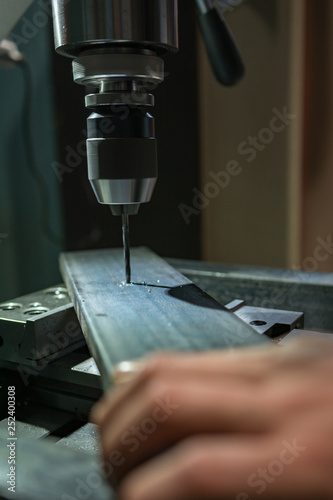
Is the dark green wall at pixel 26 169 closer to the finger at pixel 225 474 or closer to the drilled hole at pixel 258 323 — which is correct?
the drilled hole at pixel 258 323

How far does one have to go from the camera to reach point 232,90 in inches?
72.5

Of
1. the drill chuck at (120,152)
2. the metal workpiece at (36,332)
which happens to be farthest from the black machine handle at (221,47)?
the metal workpiece at (36,332)

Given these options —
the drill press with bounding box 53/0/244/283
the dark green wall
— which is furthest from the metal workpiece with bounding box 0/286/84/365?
the dark green wall

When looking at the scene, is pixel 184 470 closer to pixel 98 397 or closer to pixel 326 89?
pixel 98 397

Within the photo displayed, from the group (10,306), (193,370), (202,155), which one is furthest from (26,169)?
(193,370)

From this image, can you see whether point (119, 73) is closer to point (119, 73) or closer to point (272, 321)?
point (119, 73)

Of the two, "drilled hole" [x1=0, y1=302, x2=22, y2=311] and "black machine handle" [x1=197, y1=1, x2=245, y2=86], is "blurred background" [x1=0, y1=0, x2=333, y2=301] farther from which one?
"black machine handle" [x1=197, y1=1, x2=245, y2=86]

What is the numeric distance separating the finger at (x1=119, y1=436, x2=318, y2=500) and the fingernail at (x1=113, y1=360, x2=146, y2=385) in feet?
0.30

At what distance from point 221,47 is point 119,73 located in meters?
0.17

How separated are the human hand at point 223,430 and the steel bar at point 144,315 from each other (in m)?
0.10

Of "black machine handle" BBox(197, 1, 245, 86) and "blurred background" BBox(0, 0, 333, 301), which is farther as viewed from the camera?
"blurred background" BBox(0, 0, 333, 301)

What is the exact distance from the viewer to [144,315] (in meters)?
0.57

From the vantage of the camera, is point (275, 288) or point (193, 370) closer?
point (193, 370)

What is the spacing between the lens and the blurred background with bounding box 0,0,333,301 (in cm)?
122
